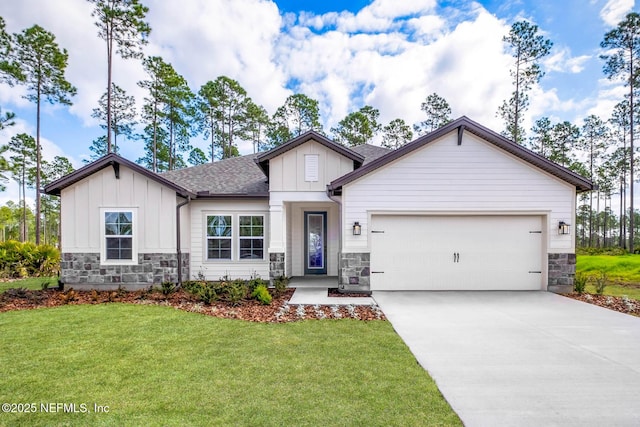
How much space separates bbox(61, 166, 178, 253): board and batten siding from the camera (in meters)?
8.49

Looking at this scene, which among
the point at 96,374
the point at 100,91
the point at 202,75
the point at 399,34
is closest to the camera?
the point at 96,374

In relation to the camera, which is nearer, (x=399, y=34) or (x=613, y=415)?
(x=613, y=415)

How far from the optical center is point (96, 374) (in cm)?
348

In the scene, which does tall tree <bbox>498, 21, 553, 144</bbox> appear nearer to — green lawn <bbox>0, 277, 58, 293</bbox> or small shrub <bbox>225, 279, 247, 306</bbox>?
small shrub <bbox>225, 279, 247, 306</bbox>

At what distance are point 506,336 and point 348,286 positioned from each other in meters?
3.87

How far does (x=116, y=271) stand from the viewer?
8539mm

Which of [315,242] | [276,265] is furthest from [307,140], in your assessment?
[276,265]

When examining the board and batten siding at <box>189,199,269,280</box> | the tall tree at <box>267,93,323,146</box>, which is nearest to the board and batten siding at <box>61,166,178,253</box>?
the board and batten siding at <box>189,199,269,280</box>

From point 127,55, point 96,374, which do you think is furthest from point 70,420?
point 127,55

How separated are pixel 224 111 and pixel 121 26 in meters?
8.67

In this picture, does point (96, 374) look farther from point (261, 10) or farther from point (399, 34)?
point (399, 34)

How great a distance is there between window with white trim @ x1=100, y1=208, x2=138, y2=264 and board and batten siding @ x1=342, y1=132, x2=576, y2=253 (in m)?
6.27

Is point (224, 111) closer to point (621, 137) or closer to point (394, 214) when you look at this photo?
point (394, 214)

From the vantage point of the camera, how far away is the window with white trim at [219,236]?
31.4 feet
